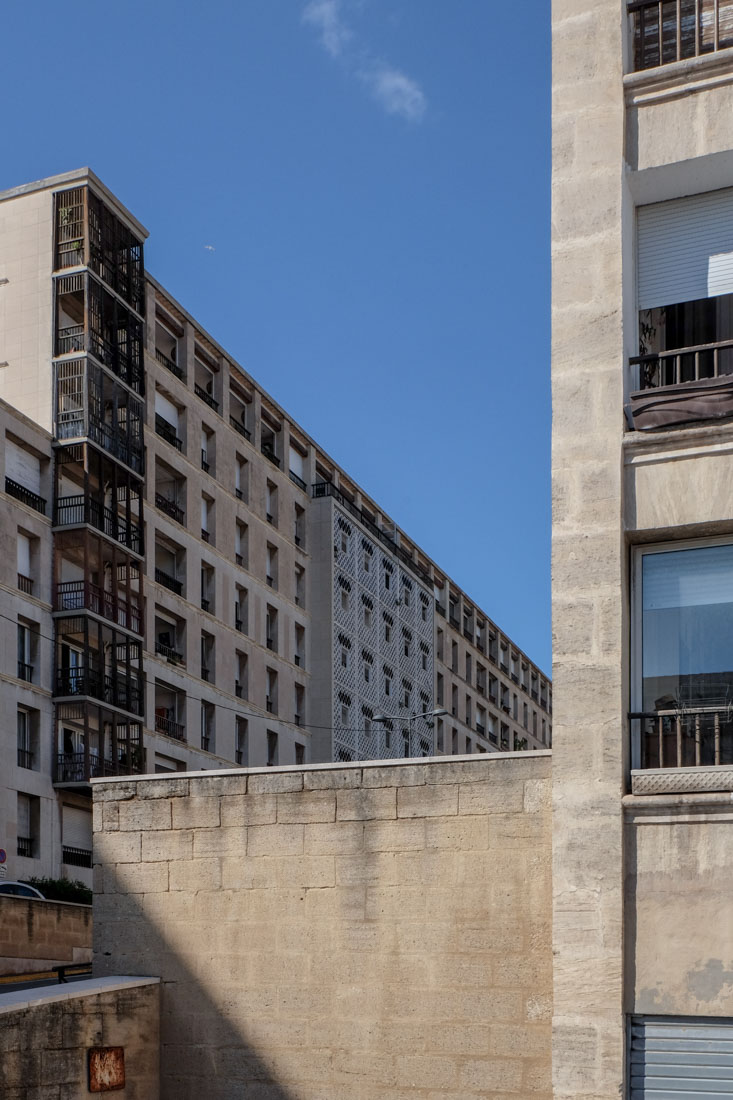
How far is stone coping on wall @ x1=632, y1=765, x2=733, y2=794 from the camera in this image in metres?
11.1

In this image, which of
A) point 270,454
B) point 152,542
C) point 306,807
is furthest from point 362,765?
point 270,454

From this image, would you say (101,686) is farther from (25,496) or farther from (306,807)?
(306,807)

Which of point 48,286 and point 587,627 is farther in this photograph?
point 48,286

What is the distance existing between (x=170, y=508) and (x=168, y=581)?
3.01 m

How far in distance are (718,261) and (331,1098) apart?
25.1 ft

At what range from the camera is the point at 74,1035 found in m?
12.2

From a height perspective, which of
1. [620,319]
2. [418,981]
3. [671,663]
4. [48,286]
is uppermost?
[48,286]

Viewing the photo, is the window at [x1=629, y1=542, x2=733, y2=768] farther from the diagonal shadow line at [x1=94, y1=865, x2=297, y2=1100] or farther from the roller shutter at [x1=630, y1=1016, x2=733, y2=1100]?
the diagonal shadow line at [x1=94, y1=865, x2=297, y2=1100]

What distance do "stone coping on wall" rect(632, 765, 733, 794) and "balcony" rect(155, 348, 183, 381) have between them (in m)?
51.1

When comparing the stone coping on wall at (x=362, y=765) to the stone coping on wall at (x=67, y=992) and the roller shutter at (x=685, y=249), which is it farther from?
the roller shutter at (x=685, y=249)

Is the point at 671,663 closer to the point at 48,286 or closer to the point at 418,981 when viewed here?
the point at 418,981

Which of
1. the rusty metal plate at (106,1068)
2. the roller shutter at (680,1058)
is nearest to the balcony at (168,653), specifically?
the rusty metal plate at (106,1068)

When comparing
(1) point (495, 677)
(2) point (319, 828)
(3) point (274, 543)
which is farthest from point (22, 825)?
(1) point (495, 677)

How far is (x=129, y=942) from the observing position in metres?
13.6
